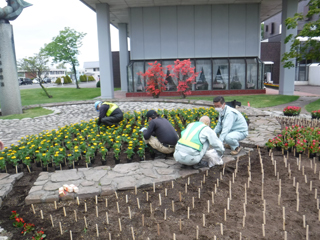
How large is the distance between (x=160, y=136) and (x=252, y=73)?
1610 centimetres

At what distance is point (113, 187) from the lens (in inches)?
186

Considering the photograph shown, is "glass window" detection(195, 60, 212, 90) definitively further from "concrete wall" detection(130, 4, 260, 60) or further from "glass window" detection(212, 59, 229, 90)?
"concrete wall" detection(130, 4, 260, 60)

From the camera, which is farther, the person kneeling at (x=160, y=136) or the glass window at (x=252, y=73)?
the glass window at (x=252, y=73)

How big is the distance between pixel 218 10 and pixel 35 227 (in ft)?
63.0

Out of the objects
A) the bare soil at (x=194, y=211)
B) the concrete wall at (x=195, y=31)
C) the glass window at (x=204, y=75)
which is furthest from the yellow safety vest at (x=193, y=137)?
→ the concrete wall at (x=195, y=31)

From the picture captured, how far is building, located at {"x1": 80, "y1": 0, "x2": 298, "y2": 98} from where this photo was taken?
19.4m

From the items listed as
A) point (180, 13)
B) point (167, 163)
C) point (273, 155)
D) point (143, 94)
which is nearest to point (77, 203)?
point (167, 163)

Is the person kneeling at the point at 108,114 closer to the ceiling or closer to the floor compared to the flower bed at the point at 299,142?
closer to the ceiling

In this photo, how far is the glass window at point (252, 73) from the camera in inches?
786

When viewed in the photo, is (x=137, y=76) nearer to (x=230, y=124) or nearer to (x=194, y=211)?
(x=230, y=124)

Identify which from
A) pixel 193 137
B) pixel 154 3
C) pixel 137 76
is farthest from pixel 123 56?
pixel 193 137

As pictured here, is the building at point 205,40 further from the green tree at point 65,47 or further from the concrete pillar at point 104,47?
the green tree at point 65,47

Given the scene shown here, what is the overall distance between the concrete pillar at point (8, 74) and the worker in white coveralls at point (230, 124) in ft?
35.4

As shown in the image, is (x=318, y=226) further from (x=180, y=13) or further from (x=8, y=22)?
(x=180, y=13)
